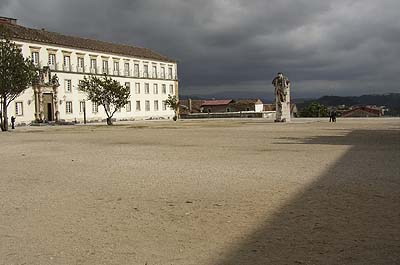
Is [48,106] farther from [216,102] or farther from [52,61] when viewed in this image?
[216,102]

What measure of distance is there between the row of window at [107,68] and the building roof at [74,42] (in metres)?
1.56

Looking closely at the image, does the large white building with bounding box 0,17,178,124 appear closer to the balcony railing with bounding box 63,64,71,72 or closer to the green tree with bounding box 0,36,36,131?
the balcony railing with bounding box 63,64,71,72

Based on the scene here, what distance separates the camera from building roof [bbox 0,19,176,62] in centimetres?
5566

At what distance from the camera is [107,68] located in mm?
69125

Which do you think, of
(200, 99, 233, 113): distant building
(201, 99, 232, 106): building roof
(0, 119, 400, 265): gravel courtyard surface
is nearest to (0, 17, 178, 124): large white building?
(200, 99, 233, 113): distant building

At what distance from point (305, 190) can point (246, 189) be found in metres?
0.98

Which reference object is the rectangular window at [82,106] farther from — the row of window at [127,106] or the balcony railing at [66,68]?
the balcony railing at [66,68]

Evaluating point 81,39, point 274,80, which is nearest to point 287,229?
point 274,80

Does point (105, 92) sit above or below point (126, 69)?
below

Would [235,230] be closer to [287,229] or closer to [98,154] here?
[287,229]

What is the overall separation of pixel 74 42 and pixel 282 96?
33659 millimetres

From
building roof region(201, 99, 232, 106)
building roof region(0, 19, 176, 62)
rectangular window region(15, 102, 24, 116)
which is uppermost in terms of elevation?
building roof region(0, 19, 176, 62)

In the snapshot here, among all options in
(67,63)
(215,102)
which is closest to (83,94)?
(67,63)

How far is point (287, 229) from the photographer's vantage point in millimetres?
5297
